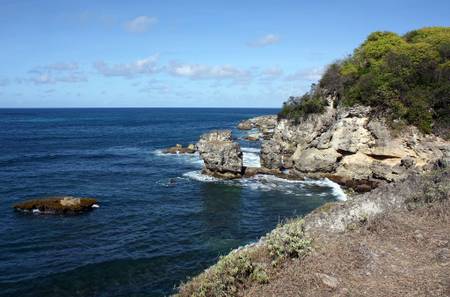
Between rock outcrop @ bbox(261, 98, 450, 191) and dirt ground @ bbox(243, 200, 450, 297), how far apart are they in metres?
28.2

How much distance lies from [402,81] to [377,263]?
131ft

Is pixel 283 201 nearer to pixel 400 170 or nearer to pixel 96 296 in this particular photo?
pixel 400 170

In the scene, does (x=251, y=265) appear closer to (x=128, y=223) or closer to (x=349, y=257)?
(x=349, y=257)

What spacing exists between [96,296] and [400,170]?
32561 mm

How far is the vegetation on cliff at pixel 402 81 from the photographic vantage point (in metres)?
44.2

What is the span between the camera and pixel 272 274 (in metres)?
11.0

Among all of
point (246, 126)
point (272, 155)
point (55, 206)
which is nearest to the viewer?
point (55, 206)

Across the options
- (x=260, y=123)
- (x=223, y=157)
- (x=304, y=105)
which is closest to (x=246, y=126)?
(x=260, y=123)

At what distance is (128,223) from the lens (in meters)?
34.9

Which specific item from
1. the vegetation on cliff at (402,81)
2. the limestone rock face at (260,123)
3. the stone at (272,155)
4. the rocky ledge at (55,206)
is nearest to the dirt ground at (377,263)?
the rocky ledge at (55,206)

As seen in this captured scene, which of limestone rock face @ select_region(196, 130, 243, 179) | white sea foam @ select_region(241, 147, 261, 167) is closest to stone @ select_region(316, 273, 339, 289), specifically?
limestone rock face @ select_region(196, 130, 243, 179)

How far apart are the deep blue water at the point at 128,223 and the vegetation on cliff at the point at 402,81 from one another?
1184cm

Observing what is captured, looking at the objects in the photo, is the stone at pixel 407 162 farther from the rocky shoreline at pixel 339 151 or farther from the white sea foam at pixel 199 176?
the white sea foam at pixel 199 176

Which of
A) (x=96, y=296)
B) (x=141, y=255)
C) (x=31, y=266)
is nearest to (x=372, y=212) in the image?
(x=96, y=296)
